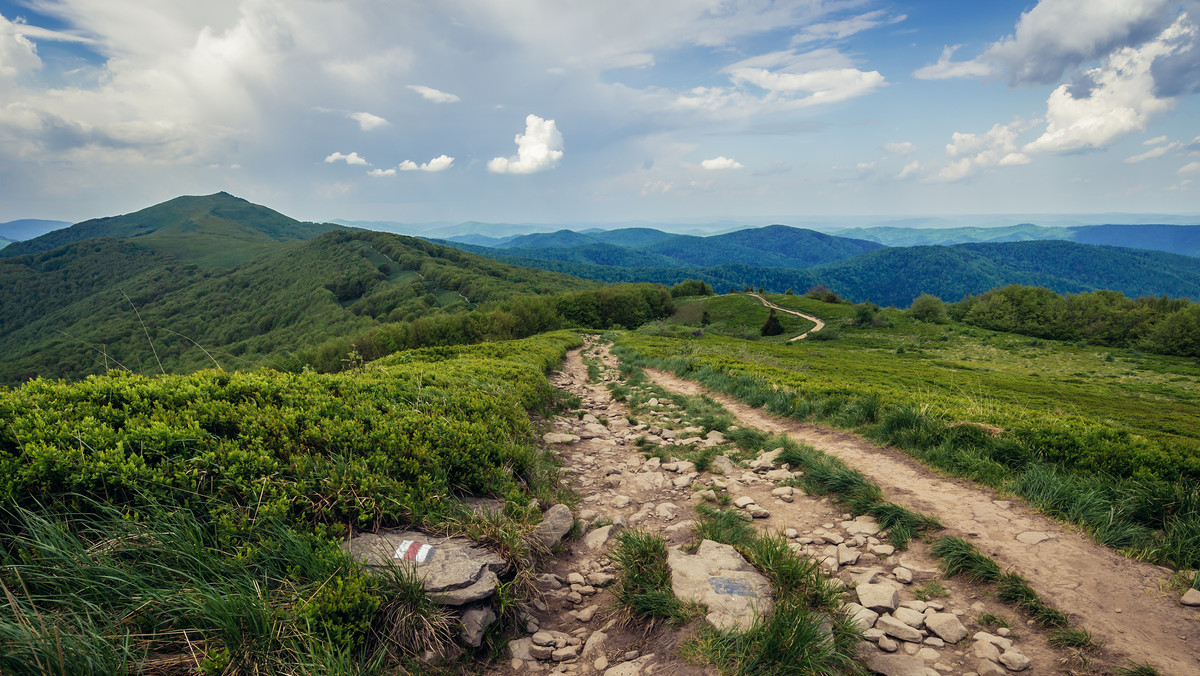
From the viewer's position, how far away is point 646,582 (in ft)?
14.7

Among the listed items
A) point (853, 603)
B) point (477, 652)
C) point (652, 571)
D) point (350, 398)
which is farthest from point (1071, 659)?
point (350, 398)

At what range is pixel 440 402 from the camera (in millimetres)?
8211

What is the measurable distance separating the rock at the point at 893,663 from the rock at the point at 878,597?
0.51 metres

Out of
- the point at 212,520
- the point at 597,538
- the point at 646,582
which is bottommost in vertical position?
the point at 597,538

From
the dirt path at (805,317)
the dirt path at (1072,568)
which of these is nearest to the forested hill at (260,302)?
the dirt path at (805,317)

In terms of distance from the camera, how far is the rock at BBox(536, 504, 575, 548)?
548cm

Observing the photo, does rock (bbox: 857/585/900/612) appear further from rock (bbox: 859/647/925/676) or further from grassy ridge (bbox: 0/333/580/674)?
grassy ridge (bbox: 0/333/580/674)

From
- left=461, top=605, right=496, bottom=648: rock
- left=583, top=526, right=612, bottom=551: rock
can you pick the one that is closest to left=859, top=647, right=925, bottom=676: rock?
left=583, top=526, right=612, bottom=551: rock

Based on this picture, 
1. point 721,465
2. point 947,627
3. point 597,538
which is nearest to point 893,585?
point 947,627

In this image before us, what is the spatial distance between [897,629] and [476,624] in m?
3.74

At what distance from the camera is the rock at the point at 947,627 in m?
3.84

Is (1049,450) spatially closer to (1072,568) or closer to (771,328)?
(1072,568)

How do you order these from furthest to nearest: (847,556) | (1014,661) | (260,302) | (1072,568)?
(260,302) → (847,556) → (1072,568) → (1014,661)

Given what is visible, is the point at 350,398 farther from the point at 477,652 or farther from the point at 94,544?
the point at 477,652
